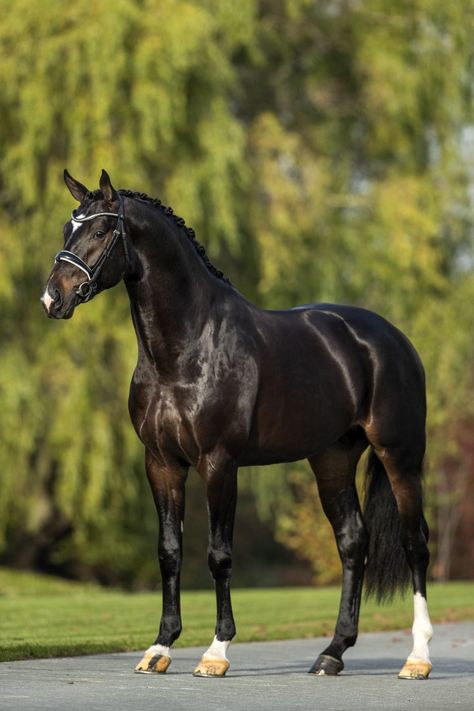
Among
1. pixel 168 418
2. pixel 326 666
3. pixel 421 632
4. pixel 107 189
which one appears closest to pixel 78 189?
pixel 107 189

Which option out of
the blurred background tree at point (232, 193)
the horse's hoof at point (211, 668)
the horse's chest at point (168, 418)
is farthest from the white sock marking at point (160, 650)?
the blurred background tree at point (232, 193)

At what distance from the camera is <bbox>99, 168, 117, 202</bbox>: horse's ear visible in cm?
732

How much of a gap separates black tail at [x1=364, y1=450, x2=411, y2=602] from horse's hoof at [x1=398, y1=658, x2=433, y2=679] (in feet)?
2.85

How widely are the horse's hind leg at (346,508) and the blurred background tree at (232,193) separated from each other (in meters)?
11.4

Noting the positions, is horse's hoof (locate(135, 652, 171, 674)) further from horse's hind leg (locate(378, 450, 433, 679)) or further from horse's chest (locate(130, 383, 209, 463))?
horse's hind leg (locate(378, 450, 433, 679))

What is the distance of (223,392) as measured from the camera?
295 inches

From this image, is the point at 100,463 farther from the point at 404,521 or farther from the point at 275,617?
the point at 404,521

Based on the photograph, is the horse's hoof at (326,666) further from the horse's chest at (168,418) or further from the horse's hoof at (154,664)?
the horse's chest at (168,418)

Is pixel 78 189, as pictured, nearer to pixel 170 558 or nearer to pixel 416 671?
pixel 170 558

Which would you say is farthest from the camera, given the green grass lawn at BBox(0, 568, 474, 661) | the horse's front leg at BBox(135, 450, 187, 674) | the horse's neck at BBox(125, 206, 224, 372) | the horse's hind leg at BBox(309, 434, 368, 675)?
the green grass lawn at BBox(0, 568, 474, 661)

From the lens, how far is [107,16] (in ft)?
64.7

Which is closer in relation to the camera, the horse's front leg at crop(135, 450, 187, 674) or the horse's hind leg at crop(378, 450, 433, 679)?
the horse's front leg at crop(135, 450, 187, 674)

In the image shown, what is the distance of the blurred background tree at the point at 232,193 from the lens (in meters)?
19.9

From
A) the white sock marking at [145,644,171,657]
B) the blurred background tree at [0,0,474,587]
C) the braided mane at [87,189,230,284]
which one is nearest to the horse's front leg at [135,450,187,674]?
the white sock marking at [145,644,171,657]
